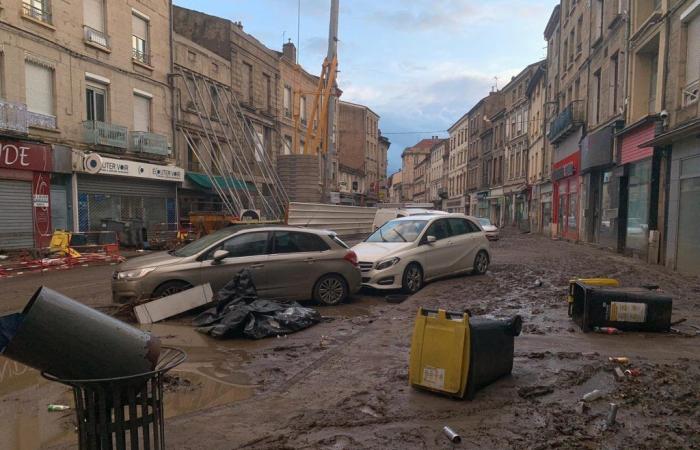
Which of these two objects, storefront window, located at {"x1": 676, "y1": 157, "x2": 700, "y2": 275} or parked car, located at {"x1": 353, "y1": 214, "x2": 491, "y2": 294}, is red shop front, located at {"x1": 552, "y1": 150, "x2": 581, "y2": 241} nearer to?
storefront window, located at {"x1": 676, "y1": 157, "x2": 700, "y2": 275}

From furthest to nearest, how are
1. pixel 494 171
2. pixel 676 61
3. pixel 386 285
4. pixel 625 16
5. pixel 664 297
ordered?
pixel 494 171, pixel 625 16, pixel 676 61, pixel 386 285, pixel 664 297

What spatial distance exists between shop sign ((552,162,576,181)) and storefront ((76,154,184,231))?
20.1 m

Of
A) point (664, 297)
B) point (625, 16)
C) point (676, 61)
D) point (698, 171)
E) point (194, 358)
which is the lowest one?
point (194, 358)

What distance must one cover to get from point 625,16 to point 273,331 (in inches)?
726

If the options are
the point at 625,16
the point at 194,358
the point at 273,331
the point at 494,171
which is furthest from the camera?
the point at 494,171

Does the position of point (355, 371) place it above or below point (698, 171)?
below

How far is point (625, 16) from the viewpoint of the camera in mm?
18047

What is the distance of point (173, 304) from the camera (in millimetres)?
7426

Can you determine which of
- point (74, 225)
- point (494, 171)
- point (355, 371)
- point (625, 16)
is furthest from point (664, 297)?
point (494, 171)

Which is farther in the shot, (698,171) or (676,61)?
(676,61)

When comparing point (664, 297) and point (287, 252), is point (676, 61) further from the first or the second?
point (287, 252)

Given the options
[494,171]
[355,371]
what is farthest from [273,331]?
[494,171]

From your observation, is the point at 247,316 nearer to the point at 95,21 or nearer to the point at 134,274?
the point at 134,274

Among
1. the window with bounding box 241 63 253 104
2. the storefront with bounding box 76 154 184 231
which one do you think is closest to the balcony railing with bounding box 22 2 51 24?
the storefront with bounding box 76 154 184 231
